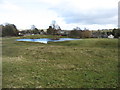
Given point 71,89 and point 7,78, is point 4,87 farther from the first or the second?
point 71,89

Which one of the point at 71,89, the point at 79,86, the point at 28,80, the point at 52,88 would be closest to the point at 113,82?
the point at 79,86

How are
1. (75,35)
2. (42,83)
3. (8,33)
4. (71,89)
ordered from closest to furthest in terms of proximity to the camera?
(71,89) < (42,83) < (8,33) < (75,35)

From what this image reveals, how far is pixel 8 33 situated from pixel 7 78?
59.8 metres

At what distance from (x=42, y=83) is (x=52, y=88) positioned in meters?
0.72

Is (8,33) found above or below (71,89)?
above

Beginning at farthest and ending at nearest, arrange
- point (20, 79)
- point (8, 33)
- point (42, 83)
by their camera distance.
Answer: point (8, 33)
point (20, 79)
point (42, 83)

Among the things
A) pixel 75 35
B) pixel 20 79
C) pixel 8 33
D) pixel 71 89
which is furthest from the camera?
pixel 75 35

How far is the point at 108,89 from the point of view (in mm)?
5148

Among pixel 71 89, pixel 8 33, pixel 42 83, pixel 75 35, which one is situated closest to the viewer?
pixel 71 89

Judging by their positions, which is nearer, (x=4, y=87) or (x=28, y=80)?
(x=4, y=87)

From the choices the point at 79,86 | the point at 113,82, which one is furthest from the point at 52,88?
the point at 113,82

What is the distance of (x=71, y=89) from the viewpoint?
502 cm

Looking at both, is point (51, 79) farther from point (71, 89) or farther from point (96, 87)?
point (96, 87)

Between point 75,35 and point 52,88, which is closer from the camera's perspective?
point 52,88
